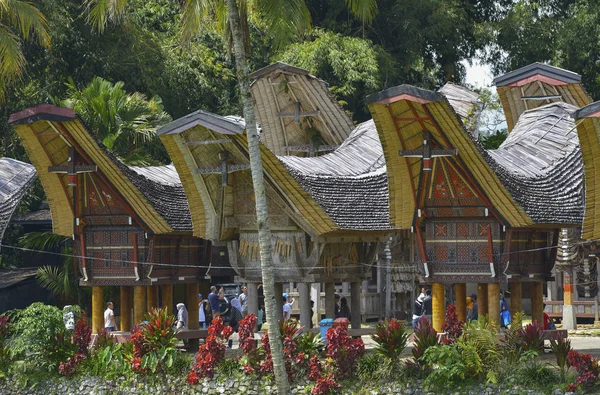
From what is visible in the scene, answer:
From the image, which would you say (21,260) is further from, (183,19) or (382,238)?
(183,19)

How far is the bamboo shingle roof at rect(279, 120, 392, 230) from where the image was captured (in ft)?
75.3

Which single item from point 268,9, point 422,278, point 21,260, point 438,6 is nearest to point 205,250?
point 422,278

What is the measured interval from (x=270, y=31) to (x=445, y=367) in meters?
6.35

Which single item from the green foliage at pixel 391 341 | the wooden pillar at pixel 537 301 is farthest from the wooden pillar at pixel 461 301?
the green foliage at pixel 391 341

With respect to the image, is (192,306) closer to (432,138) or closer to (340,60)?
(432,138)

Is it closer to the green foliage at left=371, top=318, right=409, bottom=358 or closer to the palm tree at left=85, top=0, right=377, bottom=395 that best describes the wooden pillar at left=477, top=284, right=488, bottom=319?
the green foliage at left=371, top=318, right=409, bottom=358

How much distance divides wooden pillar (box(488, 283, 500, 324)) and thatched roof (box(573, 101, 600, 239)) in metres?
2.41

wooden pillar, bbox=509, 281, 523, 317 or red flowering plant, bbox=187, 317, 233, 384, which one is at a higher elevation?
wooden pillar, bbox=509, 281, 523, 317

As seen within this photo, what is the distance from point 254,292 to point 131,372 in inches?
148

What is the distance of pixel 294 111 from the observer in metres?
27.9

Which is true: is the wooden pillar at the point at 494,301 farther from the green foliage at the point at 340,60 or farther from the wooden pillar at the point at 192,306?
the green foliage at the point at 340,60

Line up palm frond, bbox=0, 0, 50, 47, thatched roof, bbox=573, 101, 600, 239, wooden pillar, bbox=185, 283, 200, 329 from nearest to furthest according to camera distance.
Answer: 1. thatched roof, bbox=573, 101, 600, 239
2. wooden pillar, bbox=185, 283, 200, 329
3. palm frond, bbox=0, 0, 50, 47

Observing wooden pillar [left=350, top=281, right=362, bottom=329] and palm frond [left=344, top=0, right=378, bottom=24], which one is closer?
palm frond [left=344, top=0, right=378, bottom=24]

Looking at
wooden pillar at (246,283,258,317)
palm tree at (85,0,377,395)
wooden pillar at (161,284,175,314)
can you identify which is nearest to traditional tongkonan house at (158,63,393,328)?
wooden pillar at (246,283,258,317)
